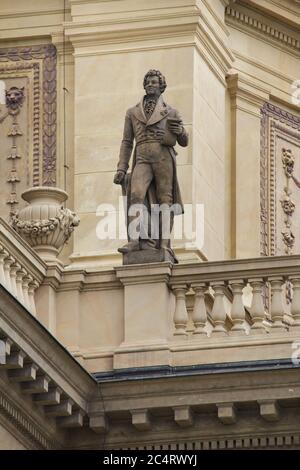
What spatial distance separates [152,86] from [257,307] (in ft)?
8.01

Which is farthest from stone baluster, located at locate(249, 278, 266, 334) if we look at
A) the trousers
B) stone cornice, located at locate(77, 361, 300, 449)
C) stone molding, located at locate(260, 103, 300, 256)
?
stone molding, located at locate(260, 103, 300, 256)

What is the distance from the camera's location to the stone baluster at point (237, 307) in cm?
3359

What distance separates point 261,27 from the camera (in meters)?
40.6

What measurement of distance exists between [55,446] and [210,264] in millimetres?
2341

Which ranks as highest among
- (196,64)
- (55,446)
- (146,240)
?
(196,64)

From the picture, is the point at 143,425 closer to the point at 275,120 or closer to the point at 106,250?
the point at 106,250

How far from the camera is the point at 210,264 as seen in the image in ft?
110

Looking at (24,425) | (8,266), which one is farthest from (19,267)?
(24,425)

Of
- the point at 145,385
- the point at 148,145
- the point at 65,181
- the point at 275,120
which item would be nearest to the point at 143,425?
the point at 145,385

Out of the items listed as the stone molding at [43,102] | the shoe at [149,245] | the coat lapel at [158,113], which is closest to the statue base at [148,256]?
the shoe at [149,245]

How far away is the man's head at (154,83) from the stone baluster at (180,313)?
6.47ft

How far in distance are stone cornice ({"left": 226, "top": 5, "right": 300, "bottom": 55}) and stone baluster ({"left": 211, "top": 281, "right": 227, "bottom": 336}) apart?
702cm

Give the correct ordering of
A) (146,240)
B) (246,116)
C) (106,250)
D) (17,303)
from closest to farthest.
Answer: (17,303) → (146,240) → (106,250) → (246,116)

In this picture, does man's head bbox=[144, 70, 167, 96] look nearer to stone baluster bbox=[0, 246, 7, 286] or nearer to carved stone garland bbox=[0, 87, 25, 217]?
stone baluster bbox=[0, 246, 7, 286]
